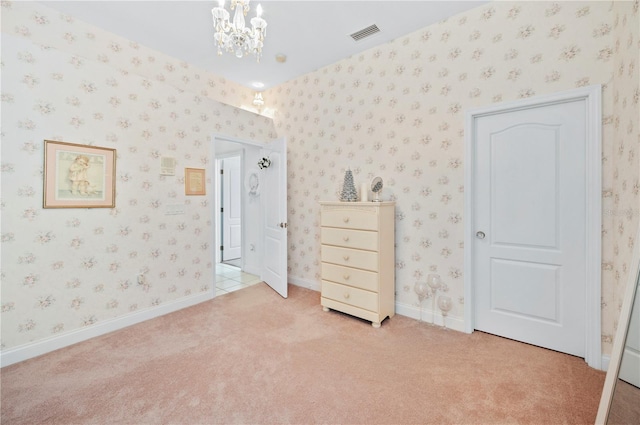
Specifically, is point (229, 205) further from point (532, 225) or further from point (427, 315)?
point (532, 225)

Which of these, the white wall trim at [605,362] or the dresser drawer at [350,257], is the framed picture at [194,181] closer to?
the dresser drawer at [350,257]

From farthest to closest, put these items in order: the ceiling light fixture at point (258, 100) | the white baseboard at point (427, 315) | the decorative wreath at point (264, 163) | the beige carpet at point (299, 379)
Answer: the ceiling light fixture at point (258, 100)
the decorative wreath at point (264, 163)
the white baseboard at point (427, 315)
the beige carpet at point (299, 379)

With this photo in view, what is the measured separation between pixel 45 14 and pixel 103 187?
1.61m

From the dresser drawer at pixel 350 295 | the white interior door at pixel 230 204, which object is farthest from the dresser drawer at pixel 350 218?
the white interior door at pixel 230 204

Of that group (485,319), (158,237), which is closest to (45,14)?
(158,237)

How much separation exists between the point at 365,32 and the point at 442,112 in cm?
114

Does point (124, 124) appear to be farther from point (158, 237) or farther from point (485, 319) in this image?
point (485, 319)

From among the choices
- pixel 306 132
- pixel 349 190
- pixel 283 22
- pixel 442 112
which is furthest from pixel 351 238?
pixel 283 22

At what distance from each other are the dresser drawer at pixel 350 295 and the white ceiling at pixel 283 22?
2571 millimetres

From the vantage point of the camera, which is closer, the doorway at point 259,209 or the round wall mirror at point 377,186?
the round wall mirror at point 377,186

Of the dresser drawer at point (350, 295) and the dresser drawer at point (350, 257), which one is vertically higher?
the dresser drawer at point (350, 257)

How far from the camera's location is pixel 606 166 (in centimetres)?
187

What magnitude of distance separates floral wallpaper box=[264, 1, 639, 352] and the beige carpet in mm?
505

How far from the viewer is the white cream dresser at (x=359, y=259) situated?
8.33ft
